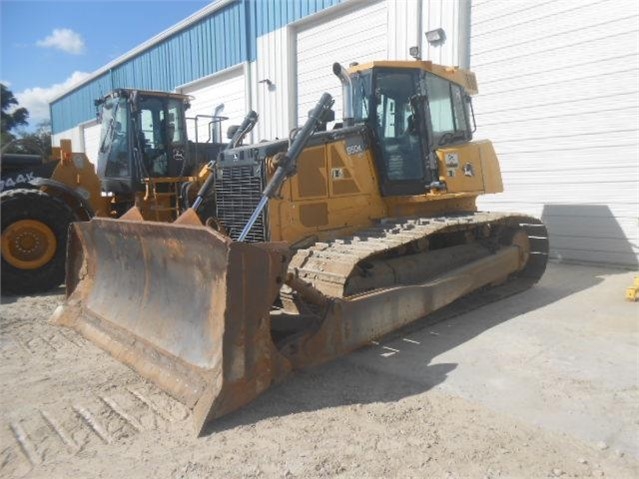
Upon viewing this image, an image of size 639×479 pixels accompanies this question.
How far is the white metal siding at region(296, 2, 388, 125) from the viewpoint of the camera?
11359 mm

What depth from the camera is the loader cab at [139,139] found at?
9.27 metres

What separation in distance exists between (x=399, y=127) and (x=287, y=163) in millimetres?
1732

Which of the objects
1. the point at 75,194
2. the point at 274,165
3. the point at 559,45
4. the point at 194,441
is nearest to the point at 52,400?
the point at 194,441

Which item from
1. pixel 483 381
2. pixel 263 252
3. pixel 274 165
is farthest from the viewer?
pixel 274 165

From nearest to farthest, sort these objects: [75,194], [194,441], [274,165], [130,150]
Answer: [194,441]
[274,165]
[75,194]
[130,150]

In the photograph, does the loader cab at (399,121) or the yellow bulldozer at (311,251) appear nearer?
the yellow bulldozer at (311,251)

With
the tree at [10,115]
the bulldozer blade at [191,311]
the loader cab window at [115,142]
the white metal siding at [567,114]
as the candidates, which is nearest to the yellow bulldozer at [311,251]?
the bulldozer blade at [191,311]

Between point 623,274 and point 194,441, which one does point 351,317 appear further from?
point 623,274

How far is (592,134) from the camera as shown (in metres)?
8.48

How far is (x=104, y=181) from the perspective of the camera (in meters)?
9.61

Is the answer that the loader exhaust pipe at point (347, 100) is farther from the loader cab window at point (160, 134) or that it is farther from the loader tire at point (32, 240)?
the loader cab window at point (160, 134)

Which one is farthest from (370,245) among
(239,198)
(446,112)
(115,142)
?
(115,142)

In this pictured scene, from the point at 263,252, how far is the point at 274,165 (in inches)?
72.1

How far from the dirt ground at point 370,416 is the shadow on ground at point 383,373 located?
2 cm
